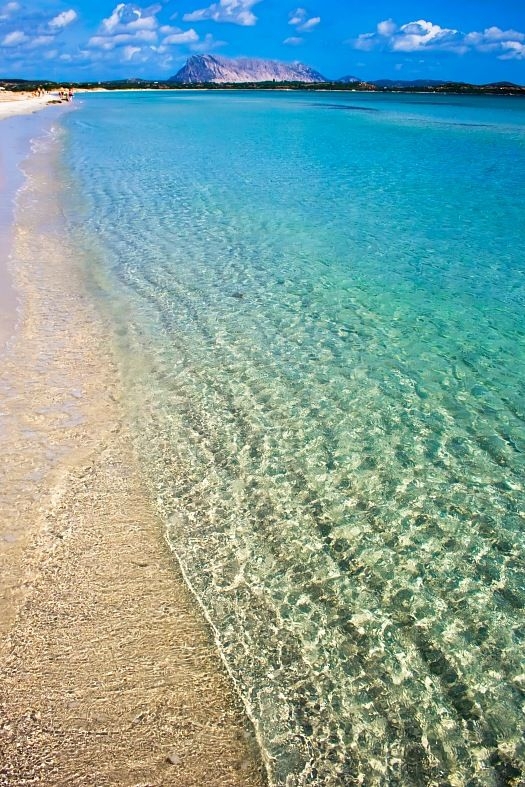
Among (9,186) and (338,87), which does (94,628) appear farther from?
(338,87)

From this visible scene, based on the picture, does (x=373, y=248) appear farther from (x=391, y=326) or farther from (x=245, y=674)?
(x=245, y=674)

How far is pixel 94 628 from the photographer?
139 inches

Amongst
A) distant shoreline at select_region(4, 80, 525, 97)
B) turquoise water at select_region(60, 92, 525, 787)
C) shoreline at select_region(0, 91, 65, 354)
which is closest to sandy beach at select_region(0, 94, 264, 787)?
turquoise water at select_region(60, 92, 525, 787)

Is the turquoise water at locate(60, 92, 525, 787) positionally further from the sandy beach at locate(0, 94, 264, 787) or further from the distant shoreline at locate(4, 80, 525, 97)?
the distant shoreline at locate(4, 80, 525, 97)

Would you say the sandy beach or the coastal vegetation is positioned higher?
the coastal vegetation

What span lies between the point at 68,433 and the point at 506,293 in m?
7.91

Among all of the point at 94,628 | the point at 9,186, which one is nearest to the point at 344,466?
the point at 94,628

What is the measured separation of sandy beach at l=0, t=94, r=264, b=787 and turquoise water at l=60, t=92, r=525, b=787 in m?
0.19

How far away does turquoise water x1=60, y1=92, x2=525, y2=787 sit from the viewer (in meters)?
3.22

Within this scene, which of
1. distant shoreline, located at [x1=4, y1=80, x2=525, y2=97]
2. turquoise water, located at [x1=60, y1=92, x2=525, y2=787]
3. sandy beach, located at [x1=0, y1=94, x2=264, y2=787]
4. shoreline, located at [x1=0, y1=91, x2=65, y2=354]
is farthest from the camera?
distant shoreline, located at [x1=4, y1=80, x2=525, y2=97]

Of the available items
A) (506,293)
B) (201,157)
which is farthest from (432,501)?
(201,157)

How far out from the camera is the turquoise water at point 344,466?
3221 millimetres

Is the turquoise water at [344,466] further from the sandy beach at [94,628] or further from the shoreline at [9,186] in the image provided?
the shoreline at [9,186]

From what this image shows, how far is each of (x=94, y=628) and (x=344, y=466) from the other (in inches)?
104
